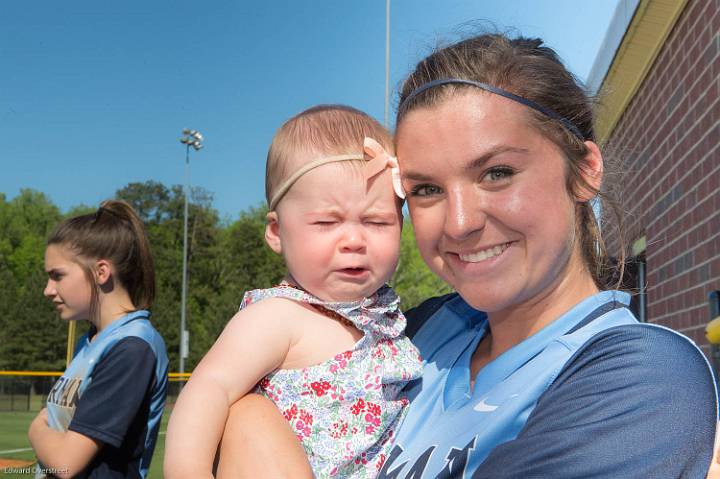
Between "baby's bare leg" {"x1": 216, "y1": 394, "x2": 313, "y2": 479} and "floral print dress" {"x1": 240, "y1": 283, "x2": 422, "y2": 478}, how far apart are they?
141mm

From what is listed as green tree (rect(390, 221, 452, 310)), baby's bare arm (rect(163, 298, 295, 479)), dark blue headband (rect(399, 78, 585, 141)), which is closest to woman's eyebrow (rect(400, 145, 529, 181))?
dark blue headband (rect(399, 78, 585, 141))

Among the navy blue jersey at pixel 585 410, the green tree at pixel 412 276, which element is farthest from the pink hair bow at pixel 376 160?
the green tree at pixel 412 276

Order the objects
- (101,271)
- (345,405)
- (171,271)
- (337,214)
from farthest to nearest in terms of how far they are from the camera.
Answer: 1. (171,271)
2. (101,271)
3. (337,214)
4. (345,405)

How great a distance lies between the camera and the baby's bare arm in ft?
5.77

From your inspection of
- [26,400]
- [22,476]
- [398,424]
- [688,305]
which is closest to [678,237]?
[688,305]

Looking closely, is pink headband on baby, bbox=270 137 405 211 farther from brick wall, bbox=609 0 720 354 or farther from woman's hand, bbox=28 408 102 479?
woman's hand, bbox=28 408 102 479

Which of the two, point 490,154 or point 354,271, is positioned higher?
point 490,154

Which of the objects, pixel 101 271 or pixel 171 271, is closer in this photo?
pixel 101 271

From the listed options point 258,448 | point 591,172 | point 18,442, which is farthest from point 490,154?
point 18,442

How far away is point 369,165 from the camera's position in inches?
81.2

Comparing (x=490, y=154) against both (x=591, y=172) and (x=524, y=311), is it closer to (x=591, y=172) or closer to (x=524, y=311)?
(x=591, y=172)

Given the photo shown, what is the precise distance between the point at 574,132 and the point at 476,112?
0.91 ft

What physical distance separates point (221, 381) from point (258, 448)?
215mm

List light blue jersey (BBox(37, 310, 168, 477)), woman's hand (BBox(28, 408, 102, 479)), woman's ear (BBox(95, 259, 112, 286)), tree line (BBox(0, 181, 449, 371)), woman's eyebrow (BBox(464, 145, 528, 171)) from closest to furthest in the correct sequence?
woman's eyebrow (BBox(464, 145, 528, 171)), woman's hand (BBox(28, 408, 102, 479)), light blue jersey (BBox(37, 310, 168, 477)), woman's ear (BBox(95, 259, 112, 286)), tree line (BBox(0, 181, 449, 371))
